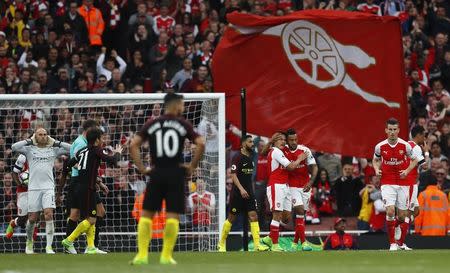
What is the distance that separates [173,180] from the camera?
51.6 feet

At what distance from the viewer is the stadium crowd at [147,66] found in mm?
24172

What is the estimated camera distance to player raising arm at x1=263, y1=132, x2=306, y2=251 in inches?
892

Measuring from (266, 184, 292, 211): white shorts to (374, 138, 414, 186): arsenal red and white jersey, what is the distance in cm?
170

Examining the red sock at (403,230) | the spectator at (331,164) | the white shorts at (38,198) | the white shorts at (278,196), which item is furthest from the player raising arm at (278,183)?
the spectator at (331,164)

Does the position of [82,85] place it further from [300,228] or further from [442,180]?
[442,180]

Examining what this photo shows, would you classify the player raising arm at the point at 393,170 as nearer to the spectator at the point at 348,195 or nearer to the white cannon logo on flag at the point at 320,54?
the white cannon logo on flag at the point at 320,54

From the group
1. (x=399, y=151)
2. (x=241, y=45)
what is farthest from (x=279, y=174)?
(x=241, y=45)

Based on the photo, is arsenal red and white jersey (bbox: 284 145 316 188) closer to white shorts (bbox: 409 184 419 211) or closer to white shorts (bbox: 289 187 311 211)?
white shorts (bbox: 289 187 311 211)

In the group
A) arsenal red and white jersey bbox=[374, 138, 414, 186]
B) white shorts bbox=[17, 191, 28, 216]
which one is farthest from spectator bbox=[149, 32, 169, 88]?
arsenal red and white jersey bbox=[374, 138, 414, 186]

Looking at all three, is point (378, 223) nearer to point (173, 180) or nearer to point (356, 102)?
point (356, 102)

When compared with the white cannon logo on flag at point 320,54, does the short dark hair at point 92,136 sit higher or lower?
lower

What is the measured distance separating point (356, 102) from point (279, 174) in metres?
3.30

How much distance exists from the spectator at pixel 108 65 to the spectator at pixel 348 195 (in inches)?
228

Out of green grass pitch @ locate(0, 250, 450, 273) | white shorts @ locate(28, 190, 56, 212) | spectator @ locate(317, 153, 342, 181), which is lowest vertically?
green grass pitch @ locate(0, 250, 450, 273)
